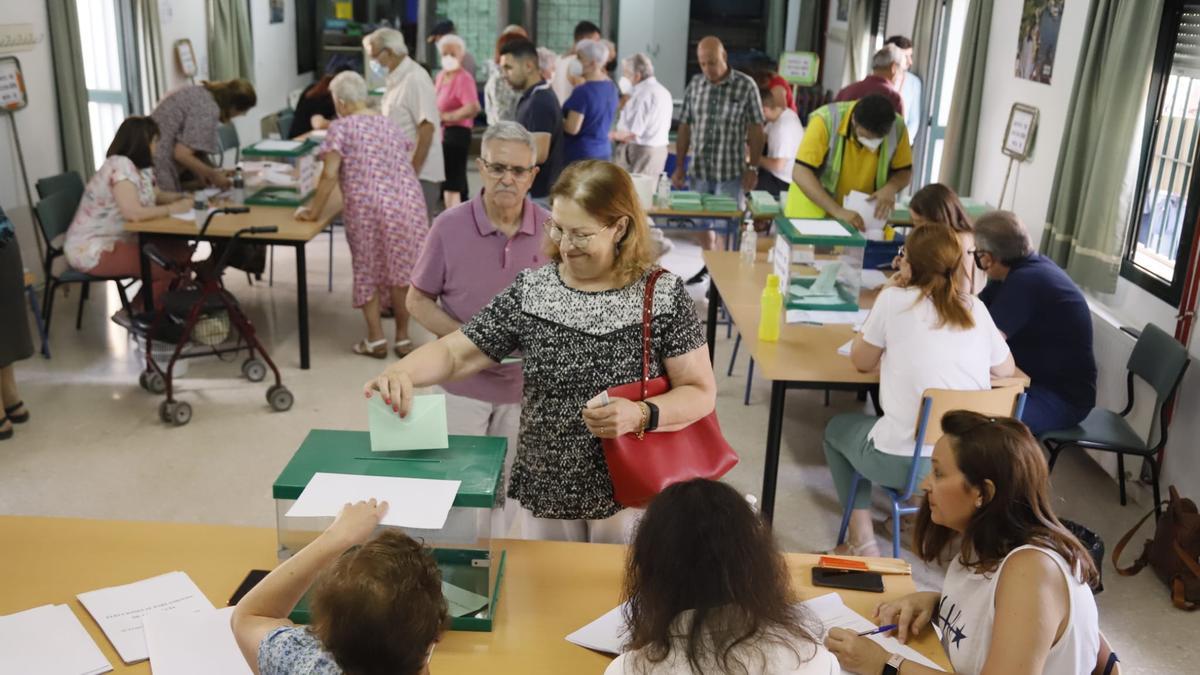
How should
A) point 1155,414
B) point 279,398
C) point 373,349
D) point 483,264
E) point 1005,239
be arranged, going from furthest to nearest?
point 373,349 → point 279,398 → point 1155,414 → point 1005,239 → point 483,264

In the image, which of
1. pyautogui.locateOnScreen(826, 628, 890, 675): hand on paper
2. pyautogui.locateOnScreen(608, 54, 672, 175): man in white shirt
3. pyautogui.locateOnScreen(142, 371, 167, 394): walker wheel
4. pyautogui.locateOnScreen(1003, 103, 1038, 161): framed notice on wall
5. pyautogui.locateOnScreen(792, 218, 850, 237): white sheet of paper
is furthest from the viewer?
pyautogui.locateOnScreen(608, 54, 672, 175): man in white shirt

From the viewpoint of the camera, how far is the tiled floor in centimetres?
402

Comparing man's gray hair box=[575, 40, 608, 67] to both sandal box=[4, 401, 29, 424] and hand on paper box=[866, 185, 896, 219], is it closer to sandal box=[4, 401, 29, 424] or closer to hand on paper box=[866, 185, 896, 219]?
hand on paper box=[866, 185, 896, 219]

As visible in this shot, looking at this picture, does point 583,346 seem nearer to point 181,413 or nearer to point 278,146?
point 181,413

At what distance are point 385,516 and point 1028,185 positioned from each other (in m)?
5.34

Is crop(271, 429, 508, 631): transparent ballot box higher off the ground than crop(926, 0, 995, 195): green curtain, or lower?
lower

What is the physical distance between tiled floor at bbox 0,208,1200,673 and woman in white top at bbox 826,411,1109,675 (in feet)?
5.53

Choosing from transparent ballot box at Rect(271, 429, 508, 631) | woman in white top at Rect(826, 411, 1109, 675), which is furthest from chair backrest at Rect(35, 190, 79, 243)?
woman in white top at Rect(826, 411, 1109, 675)

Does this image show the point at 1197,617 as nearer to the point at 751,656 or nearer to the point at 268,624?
the point at 751,656

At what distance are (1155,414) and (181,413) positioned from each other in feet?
14.1

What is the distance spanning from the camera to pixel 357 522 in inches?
76.7

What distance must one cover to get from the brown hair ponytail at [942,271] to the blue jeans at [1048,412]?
0.87 m

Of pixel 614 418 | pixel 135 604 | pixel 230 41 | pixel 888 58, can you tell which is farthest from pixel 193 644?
pixel 230 41

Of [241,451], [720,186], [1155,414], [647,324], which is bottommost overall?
[241,451]
